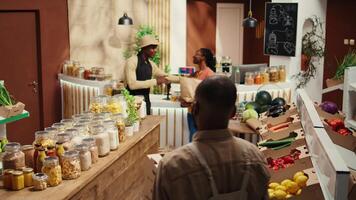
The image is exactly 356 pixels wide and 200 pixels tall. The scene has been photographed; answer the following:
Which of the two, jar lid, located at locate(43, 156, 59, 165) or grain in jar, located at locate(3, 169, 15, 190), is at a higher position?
jar lid, located at locate(43, 156, 59, 165)

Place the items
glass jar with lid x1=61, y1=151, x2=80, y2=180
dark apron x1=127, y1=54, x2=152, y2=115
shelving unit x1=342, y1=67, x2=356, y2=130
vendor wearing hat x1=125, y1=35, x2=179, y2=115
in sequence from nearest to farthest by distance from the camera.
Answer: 1. glass jar with lid x1=61, y1=151, x2=80, y2=180
2. shelving unit x1=342, y1=67, x2=356, y2=130
3. vendor wearing hat x1=125, y1=35, x2=179, y2=115
4. dark apron x1=127, y1=54, x2=152, y2=115

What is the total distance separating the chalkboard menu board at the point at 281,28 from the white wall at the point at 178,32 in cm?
239

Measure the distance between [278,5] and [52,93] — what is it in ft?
13.6

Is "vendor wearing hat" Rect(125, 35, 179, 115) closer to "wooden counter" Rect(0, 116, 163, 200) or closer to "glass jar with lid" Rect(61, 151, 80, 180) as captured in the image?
"wooden counter" Rect(0, 116, 163, 200)

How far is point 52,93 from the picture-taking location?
796 centimetres

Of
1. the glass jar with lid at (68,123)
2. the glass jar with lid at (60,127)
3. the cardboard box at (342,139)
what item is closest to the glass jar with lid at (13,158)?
the glass jar with lid at (60,127)

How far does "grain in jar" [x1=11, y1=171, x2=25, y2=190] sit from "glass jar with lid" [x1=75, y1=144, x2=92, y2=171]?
1.47 feet

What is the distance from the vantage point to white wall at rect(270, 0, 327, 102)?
8797mm

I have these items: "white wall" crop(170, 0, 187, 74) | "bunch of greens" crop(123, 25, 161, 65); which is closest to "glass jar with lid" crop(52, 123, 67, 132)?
"bunch of greens" crop(123, 25, 161, 65)

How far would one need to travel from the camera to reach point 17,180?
2.93m

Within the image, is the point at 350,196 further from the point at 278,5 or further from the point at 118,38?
the point at 118,38

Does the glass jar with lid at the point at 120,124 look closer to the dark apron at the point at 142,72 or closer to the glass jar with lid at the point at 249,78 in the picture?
the dark apron at the point at 142,72

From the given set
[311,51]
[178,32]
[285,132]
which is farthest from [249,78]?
[178,32]

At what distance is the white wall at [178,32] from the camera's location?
1085 cm
